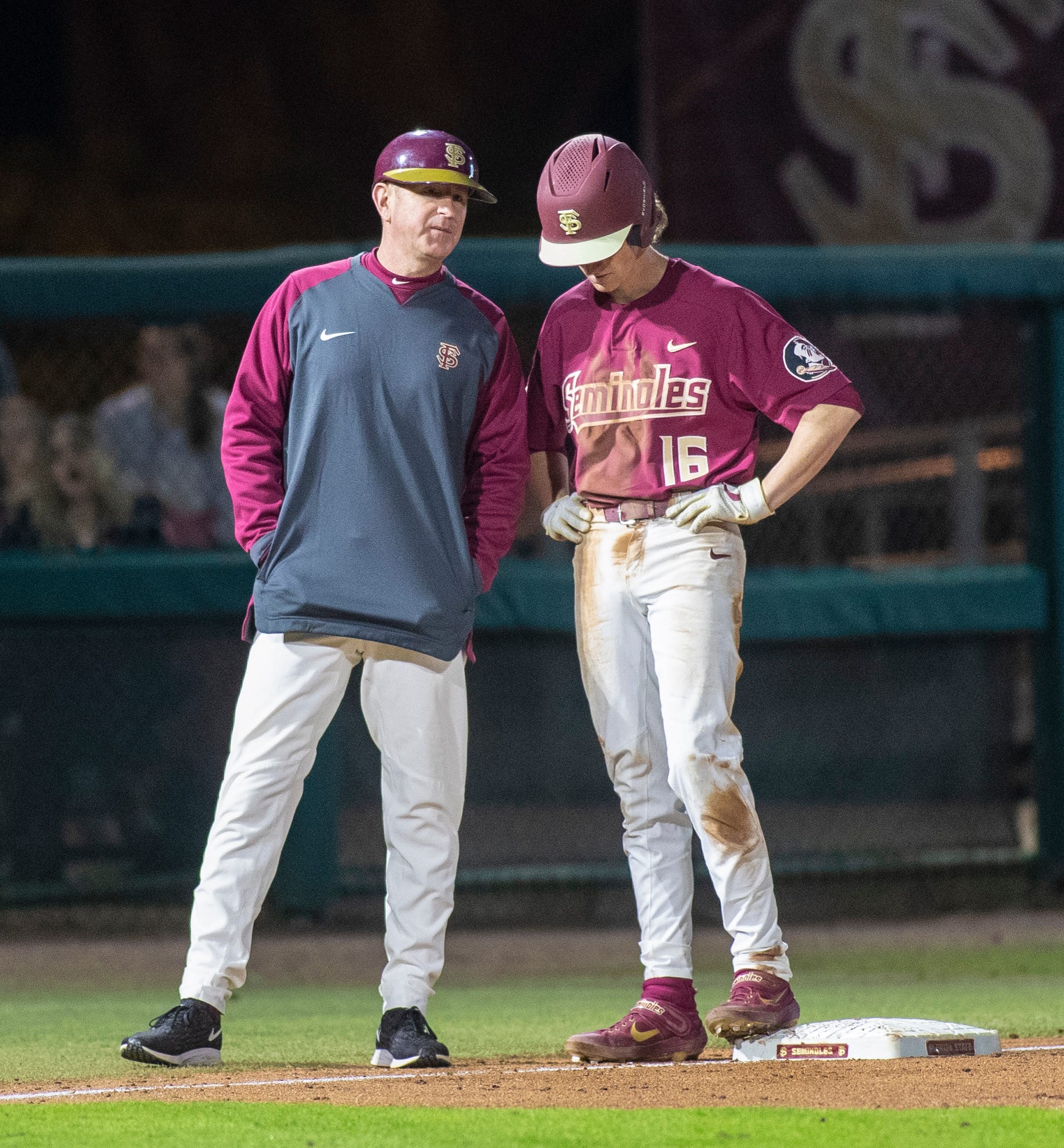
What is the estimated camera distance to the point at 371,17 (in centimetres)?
2133

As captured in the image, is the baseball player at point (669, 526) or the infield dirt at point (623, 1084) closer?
the infield dirt at point (623, 1084)

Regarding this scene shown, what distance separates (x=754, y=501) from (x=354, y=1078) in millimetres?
1583

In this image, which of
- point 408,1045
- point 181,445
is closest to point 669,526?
point 408,1045

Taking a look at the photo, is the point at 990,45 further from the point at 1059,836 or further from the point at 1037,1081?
the point at 1037,1081

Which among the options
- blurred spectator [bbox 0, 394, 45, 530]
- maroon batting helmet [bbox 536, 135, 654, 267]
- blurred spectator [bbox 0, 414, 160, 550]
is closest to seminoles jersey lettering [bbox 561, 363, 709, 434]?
maroon batting helmet [bbox 536, 135, 654, 267]

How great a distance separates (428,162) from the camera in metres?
4.00

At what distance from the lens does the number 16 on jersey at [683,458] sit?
13.4ft

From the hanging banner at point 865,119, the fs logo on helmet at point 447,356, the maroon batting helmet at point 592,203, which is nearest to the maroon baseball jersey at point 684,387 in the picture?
the maroon batting helmet at point 592,203

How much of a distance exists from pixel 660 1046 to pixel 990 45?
8.96 m

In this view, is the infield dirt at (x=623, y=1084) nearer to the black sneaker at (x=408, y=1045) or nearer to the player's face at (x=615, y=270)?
the black sneaker at (x=408, y=1045)

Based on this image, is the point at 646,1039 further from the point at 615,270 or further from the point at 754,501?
the point at 615,270

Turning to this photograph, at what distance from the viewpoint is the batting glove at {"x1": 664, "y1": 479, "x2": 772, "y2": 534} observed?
400 centimetres

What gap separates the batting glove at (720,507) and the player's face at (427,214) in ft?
2.69

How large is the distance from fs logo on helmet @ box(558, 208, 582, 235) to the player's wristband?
72cm
